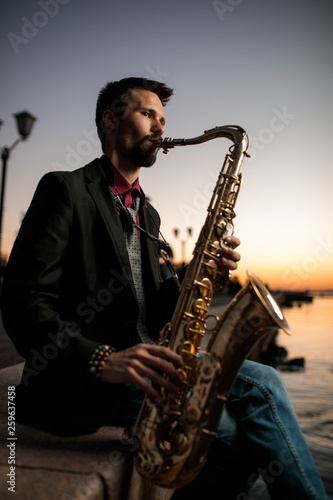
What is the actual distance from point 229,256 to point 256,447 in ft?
3.65

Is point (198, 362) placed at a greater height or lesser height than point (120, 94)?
lesser

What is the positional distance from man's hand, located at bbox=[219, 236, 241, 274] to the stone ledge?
3.80 ft

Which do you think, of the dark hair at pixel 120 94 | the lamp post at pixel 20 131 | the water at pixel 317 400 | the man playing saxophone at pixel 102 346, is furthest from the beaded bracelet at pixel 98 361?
the lamp post at pixel 20 131

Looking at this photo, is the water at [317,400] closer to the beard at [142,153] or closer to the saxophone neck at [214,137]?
the saxophone neck at [214,137]

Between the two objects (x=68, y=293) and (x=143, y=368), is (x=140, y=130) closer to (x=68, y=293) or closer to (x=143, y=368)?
(x=68, y=293)

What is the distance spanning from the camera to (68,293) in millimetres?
2105

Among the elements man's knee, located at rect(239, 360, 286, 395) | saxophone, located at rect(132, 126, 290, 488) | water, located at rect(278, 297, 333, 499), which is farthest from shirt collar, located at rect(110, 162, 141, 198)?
water, located at rect(278, 297, 333, 499)

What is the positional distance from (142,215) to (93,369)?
1.45 meters

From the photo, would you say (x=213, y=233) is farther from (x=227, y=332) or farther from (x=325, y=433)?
(x=325, y=433)

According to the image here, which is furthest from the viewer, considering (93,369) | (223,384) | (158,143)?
(158,143)

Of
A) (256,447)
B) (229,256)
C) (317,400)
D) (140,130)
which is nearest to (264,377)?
(256,447)

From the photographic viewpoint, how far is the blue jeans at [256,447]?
5.68ft

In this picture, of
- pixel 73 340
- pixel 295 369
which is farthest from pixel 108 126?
pixel 295 369

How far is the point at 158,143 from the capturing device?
2.75 m
